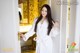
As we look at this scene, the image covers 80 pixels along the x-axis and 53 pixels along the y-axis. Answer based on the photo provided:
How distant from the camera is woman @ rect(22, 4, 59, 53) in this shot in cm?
113

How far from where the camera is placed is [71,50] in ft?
4.06

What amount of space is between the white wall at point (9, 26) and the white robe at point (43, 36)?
9 cm

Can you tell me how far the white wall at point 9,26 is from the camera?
3.47 feet

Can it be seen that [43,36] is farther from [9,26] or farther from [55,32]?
[9,26]

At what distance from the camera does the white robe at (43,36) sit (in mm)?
1128

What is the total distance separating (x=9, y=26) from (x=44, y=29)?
10.2 inches

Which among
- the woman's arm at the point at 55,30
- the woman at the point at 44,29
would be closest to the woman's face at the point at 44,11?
the woman at the point at 44,29

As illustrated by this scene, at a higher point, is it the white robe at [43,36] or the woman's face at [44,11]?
the woman's face at [44,11]

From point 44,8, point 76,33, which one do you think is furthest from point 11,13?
point 76,33

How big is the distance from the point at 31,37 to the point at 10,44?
0.53 feet

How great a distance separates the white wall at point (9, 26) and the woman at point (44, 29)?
0.29 ft

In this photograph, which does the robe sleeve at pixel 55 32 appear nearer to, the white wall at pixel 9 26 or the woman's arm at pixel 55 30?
the woman's arm at pixel 55 30

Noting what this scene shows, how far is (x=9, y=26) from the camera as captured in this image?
108 cm

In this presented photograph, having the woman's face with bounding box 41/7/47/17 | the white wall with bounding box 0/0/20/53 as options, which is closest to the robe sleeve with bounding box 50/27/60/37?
the woman's face with bounding box 41/7/47/17
